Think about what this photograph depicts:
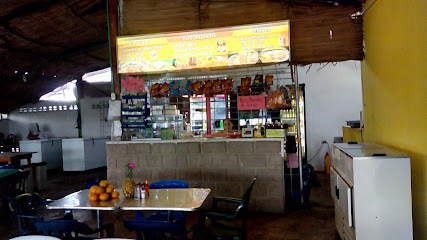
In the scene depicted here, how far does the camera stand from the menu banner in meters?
4.66

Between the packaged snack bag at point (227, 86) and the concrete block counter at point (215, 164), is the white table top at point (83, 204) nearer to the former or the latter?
the concrete block counter at point (215, 164)

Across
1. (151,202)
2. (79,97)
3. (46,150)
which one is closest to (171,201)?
(151,202)

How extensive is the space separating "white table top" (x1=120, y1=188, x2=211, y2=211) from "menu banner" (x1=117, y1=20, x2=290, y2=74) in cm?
231

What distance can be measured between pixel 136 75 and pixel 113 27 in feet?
3.01

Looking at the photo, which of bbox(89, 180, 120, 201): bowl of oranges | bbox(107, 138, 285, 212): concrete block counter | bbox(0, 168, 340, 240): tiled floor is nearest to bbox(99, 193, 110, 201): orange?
bbox(89, 180, 120, 201): bowl of oranges

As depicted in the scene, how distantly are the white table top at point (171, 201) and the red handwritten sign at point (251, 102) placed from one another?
81.7 inches

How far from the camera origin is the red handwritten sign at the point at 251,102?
16.3 feet

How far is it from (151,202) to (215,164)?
218 centimetres

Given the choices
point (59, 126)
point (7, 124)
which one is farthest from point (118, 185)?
point (7, 124)

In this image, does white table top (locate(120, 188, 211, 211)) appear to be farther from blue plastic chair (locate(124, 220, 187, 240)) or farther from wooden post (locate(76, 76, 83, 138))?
wooden post (locate(76, 76, 83, 138))

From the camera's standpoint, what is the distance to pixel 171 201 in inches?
115

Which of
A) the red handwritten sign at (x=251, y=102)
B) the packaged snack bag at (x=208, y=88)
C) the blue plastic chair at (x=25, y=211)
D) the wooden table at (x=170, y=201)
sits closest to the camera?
the wooden table at (x=170, y=201)

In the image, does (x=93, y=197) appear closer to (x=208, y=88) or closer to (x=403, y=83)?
(x=208, y=88)

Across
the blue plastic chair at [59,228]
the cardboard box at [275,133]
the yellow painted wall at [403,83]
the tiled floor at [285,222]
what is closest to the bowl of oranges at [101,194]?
the blue plastic chair at [59,228]
